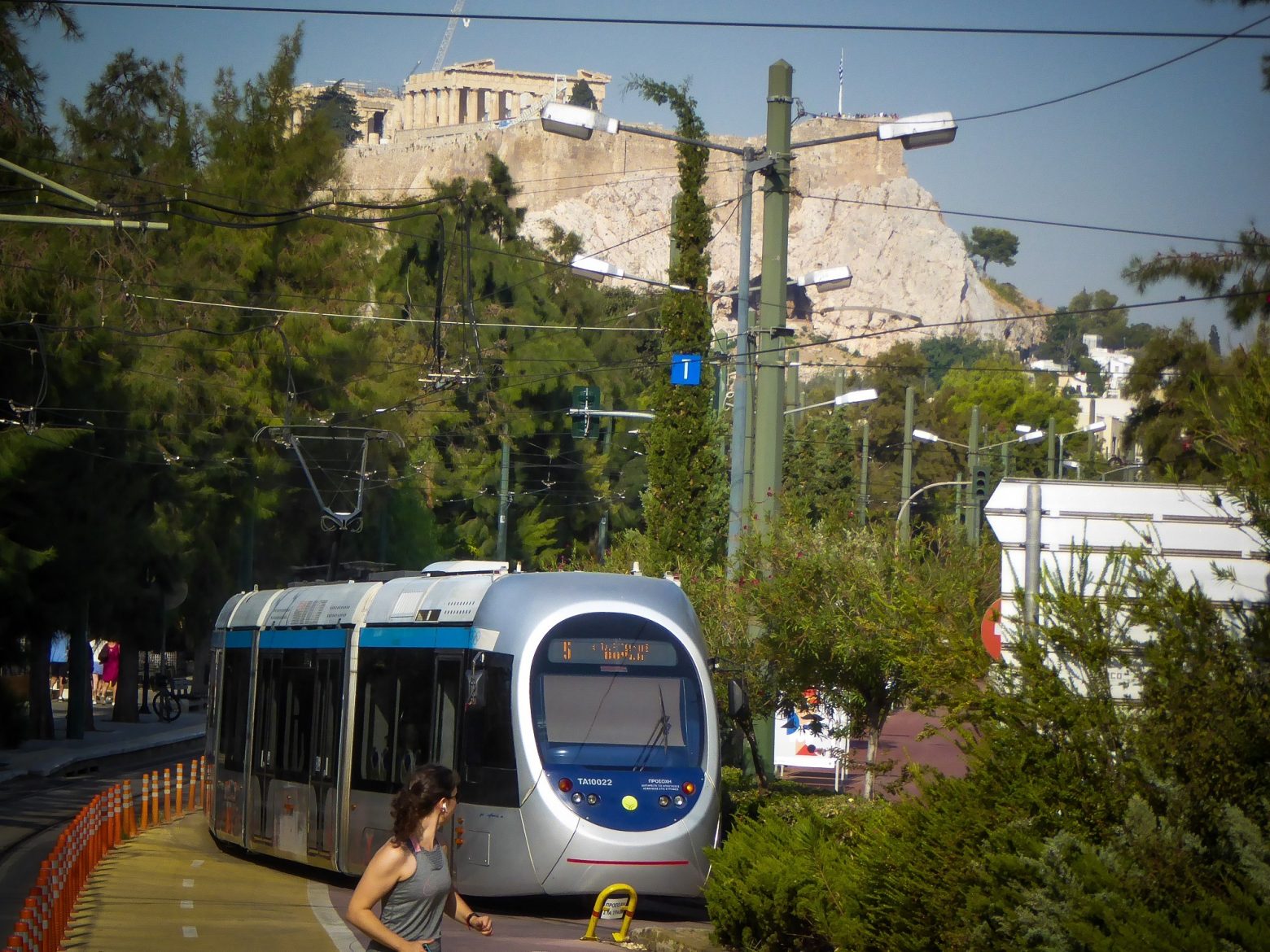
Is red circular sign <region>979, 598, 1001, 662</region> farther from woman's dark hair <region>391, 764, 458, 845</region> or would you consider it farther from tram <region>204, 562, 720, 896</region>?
tram <region>204, 562, 720, 896</region>

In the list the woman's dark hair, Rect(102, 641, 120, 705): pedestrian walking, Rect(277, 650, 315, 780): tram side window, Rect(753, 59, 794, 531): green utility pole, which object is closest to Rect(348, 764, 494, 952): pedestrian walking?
the woman's dark hair

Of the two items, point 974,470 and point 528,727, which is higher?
point 974,470

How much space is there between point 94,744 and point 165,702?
9.31 m

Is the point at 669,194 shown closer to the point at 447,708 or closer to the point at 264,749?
the point at 264,749

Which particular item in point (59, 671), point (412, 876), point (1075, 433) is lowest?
point (59, 671)

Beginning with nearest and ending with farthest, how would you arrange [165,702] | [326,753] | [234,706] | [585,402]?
1. [326,753]
2. [234,706]
3. [585,402]
4. [165,702]

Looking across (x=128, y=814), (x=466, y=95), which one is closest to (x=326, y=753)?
(x=128, y=814)

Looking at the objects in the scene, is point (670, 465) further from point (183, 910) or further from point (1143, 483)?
point (1143, 483)

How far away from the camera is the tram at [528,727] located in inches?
517

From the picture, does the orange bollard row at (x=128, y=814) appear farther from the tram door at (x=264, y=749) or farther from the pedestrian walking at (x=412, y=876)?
the pedestrian walking at (x=412, y=876)

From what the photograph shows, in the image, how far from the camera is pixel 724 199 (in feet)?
495

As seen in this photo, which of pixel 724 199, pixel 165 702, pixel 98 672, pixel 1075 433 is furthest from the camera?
pixel 724 199

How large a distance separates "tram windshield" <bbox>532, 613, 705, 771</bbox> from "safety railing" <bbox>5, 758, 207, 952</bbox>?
3634 mm

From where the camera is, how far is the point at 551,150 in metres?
163
